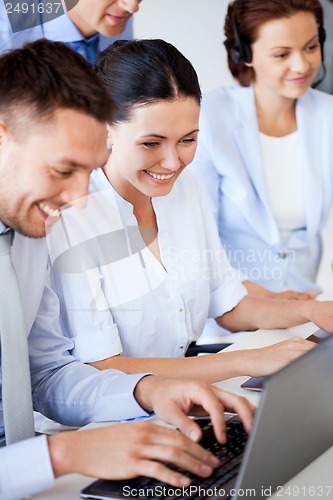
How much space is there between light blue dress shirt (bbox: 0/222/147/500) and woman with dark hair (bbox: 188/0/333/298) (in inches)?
41.8

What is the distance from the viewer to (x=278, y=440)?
95 cm

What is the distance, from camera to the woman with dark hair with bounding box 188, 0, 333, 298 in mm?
2420

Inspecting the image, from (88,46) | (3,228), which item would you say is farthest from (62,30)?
(3,228)

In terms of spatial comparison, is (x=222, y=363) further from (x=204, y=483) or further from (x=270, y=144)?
(x=270, y=144)

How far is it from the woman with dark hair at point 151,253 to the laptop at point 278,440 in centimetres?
35

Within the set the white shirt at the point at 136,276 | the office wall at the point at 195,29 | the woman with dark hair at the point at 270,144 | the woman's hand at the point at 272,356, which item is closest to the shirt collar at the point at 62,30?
the office wall at the point at 195,29

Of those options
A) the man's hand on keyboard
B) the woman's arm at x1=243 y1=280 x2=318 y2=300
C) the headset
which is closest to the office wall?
the headset

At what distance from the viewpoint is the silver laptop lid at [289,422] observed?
2.90ft

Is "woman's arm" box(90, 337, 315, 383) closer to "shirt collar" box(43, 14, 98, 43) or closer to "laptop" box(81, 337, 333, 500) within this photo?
"laptop" box(81, 337, 333, 500)

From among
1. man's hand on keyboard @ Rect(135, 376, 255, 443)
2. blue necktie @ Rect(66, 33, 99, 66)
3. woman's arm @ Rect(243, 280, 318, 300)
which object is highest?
blue necktie @ Rect(66, 33, 99, 66)

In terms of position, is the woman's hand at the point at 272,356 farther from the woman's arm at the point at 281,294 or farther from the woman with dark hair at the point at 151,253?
the woman's arm at the point at 281,294

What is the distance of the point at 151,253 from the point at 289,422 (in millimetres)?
856

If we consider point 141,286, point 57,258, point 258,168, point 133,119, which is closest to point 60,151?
point 57,258

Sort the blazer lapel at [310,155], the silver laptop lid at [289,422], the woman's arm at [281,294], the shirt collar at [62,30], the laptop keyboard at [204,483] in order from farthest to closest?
the blazer lapel at [310,155], the woman's arm at [281,294], the shirt collar at [62,30], the laptop keyboard at [204,483], the silver laptop lid at [289,422]
